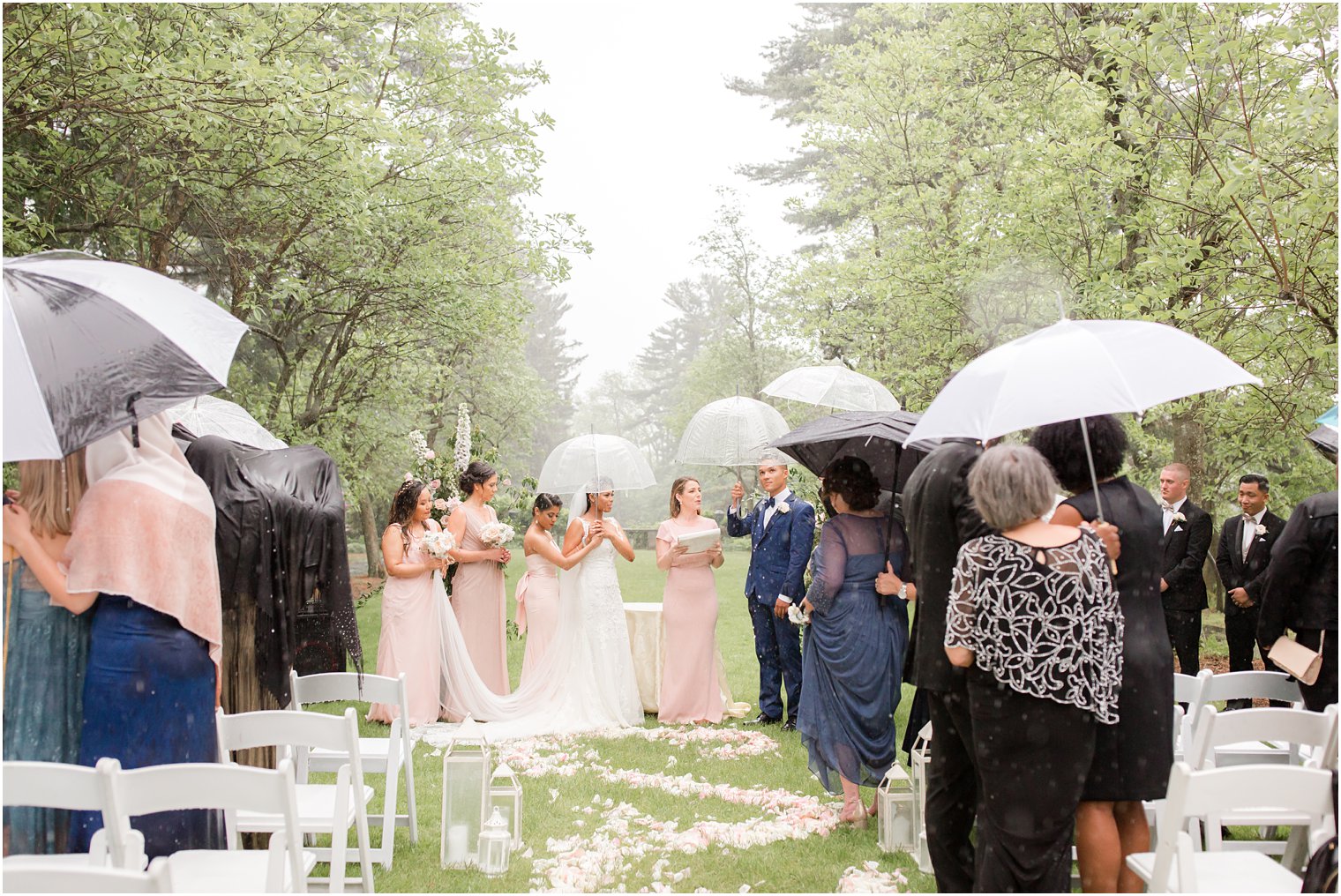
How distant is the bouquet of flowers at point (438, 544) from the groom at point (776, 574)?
2.22 m

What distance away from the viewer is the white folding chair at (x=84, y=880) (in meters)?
2.22

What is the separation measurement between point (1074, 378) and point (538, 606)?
5803 mm

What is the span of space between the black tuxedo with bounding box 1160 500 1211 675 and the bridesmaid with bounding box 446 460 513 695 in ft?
16.9

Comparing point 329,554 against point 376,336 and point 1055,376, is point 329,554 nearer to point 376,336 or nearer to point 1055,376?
point 1055,376

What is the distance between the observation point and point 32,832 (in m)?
3.39

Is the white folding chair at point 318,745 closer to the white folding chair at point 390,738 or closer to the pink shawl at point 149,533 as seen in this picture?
the pink shawl at point 149,533

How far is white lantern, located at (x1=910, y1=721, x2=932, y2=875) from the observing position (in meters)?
4.50

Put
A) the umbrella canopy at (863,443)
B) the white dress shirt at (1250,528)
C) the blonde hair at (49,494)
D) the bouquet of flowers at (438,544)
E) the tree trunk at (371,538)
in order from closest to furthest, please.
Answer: the blonde hair at (49,494) → the umbrella canopy at (863,443) → the white dress shirt at (1250,528) → the bouquet of flowers at (438,544) → the tree trunk at (371,538)

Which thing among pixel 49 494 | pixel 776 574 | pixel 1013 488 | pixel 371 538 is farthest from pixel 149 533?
pixel 371 538

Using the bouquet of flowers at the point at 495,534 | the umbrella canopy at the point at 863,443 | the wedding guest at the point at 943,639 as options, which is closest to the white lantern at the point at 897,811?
the wedding guest at the point at 943,639

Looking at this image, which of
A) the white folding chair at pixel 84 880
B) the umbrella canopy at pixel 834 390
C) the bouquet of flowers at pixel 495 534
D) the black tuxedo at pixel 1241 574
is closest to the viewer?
the white folding chair at pixel 84 880

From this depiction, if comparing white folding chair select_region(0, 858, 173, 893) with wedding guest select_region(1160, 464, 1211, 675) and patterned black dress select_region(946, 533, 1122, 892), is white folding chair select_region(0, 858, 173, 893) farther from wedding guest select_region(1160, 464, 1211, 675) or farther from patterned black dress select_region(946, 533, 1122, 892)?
wedding guest select_region(1160, 464, 1211, 675)

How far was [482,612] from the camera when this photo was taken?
850 centimetres

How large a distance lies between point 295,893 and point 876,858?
2705 mm
